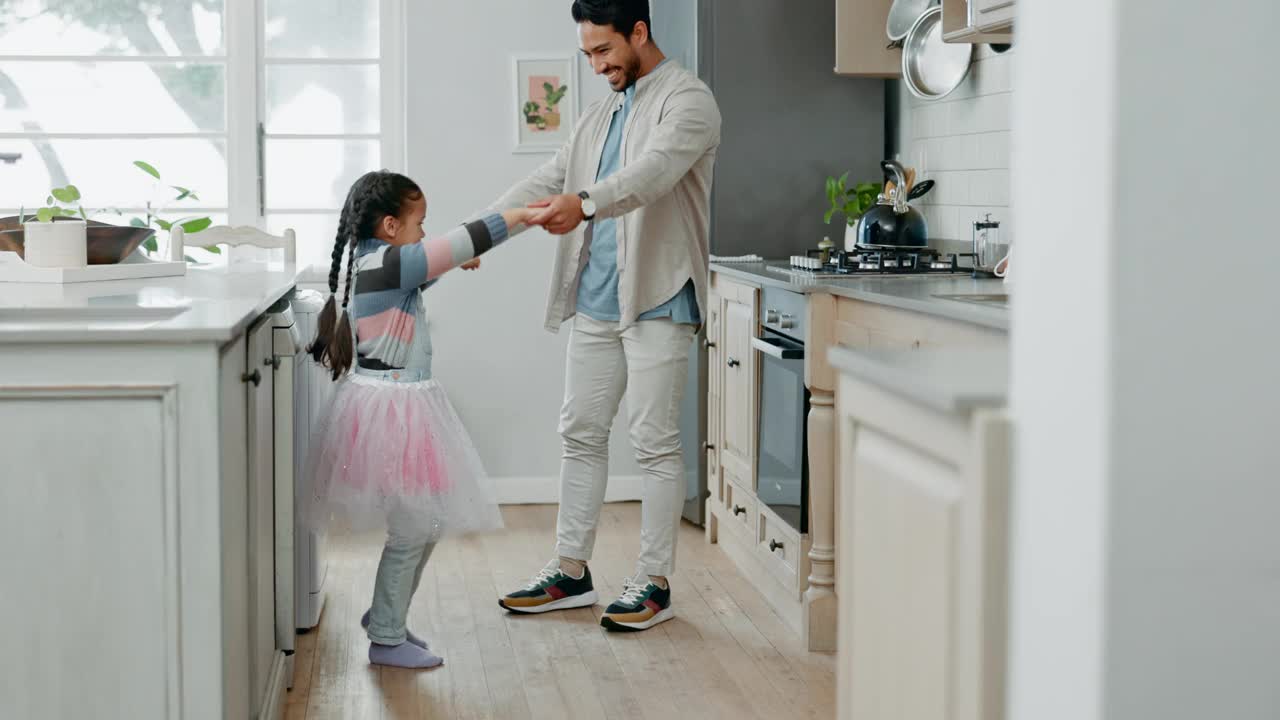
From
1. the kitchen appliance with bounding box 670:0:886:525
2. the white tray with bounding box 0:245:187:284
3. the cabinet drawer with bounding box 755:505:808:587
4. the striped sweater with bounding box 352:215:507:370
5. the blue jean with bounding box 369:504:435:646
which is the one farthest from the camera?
the kitchen appliance with bounding box 670:0:886:525

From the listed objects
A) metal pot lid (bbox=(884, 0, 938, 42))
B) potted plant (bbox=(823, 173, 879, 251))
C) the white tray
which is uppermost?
metal pot lid (bbox=(884, 0, 938, 42))

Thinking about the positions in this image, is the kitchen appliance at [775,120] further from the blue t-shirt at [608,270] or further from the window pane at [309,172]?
the window pane at [309,172]

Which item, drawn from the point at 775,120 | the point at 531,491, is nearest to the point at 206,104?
the point at 531,491

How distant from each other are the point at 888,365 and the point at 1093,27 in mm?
375

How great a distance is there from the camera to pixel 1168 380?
0.90 meters

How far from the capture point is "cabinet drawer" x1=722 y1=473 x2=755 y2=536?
3.46 m

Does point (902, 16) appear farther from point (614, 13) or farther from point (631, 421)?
point (631, 421)

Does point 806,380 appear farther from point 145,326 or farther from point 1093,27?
point 1093,27

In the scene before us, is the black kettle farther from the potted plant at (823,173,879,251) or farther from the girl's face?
the girl's face

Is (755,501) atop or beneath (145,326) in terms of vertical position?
A: beneath

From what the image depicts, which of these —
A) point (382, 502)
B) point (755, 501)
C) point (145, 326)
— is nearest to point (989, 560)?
point (145, 326)

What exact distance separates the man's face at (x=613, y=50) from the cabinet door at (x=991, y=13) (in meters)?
0.77

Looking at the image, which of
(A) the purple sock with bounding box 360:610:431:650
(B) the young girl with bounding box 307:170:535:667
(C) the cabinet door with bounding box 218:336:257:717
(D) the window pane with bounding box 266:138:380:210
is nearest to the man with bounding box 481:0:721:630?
(A) the purple sock with bounding box 360:610:431:650

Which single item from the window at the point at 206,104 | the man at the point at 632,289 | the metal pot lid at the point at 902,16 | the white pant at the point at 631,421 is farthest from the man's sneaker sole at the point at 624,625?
the window at the point at 206,104
